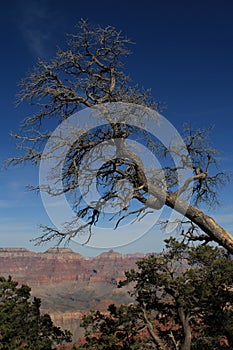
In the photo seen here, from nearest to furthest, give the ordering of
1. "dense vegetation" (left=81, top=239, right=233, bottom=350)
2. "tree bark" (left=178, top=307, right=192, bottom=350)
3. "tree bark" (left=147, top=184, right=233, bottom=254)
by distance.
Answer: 1. "tree bark" (left=147, top=184, right=233, bottom=254)
2. "dense vegetation" (left=81, top=239, right=233, bottom=350)
3. "tree bark" (left=178, top=307, right=192, bottom=350)

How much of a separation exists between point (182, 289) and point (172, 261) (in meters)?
2.45

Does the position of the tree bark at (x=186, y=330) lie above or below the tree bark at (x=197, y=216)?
below

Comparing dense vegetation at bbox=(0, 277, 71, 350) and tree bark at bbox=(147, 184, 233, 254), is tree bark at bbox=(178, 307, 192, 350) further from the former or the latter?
tree bark at bbox=(147, 184, 233, 254)

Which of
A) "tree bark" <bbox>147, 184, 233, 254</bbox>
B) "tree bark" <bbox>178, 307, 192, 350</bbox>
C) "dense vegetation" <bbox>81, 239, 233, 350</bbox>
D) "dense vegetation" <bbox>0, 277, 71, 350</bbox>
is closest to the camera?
"tree bark" <bbox>147, 184, 233, 254</bbox>

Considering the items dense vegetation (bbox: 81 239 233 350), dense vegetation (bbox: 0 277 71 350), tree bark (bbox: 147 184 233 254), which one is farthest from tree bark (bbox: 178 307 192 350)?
tree bark (bbox: 147 184 233 254)

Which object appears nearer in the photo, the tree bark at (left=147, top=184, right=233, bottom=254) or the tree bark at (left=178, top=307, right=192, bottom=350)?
the tree bark at (left=147, top=184, right=233, bottom=254)

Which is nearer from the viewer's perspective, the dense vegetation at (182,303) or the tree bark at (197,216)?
the tree bark at (197,216)

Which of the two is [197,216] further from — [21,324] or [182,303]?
[21,324]

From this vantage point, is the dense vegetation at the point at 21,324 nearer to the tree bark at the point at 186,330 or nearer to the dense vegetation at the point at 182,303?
the dense vegetation at the point at 182,303

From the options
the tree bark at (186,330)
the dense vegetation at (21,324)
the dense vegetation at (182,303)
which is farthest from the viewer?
the dense vegetation at (21,324)

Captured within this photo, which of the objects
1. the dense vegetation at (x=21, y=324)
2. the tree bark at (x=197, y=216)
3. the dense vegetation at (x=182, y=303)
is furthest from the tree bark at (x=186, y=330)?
the tree bark at (x=197, y=216)

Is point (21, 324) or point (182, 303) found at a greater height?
point (182, 303)

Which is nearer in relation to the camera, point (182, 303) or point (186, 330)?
point (182, 303)

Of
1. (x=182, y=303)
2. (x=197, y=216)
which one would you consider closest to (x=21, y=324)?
(x=182, y=303)
